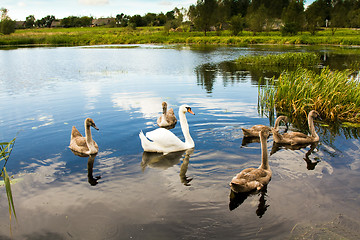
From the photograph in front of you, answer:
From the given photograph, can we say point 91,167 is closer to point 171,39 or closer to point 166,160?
point 166,160

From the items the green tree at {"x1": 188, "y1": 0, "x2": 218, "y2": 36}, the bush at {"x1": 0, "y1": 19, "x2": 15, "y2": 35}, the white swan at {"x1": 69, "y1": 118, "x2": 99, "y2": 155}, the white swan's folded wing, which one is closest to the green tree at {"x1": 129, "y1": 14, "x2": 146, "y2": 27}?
the green tree at {"x1": 188, "y1": 0, "x2": 218, "y2": 36}

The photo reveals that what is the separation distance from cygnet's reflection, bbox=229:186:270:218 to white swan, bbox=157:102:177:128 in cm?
555

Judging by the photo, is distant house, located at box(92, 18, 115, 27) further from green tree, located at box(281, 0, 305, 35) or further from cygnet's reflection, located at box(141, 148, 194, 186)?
cygnet's reflection, located at box(141, 148, 194, 186)

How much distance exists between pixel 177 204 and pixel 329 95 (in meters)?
8.99

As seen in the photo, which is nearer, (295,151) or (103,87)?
(295,151)

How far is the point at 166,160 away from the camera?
920 centimetres

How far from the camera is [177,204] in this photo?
6637 millimetres

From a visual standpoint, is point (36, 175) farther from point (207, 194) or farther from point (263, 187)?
point (263, 187)

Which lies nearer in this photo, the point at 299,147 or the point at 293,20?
the point at 299,147

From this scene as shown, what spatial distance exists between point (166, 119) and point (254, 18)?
263 feet

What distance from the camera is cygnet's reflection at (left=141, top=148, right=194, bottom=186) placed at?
860 centimetres

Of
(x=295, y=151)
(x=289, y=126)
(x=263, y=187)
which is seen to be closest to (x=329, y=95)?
(x=289, y=126)

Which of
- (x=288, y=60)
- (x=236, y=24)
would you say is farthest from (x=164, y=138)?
(x=236, y=24)

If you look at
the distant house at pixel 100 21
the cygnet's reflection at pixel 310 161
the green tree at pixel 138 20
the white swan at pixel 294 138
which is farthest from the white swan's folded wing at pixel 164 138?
the distant house at pixel 100 21
